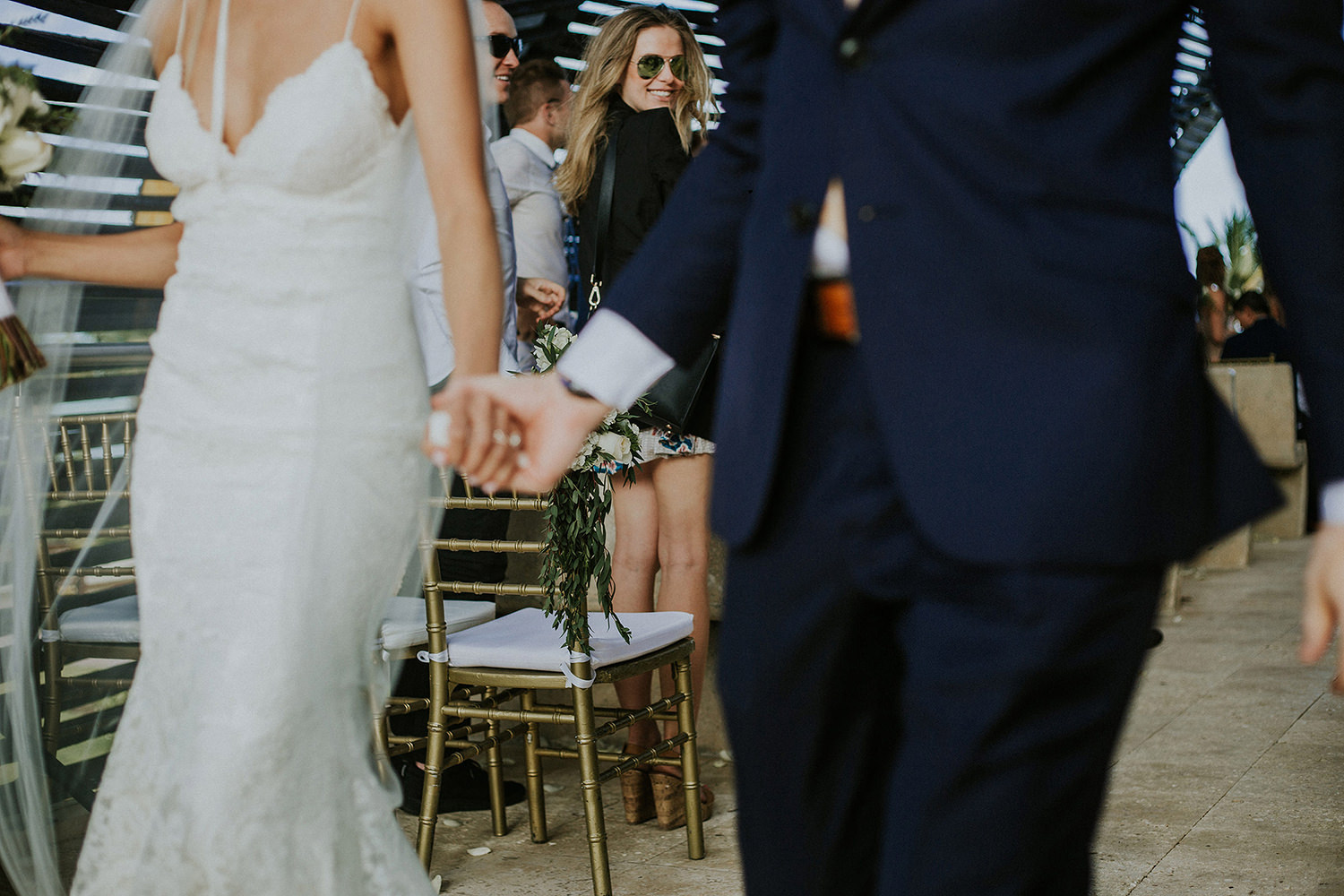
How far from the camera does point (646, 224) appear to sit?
10.7ft

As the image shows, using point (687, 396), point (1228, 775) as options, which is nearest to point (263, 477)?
point (687, 396)

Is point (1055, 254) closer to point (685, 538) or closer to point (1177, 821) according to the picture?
point (685, 538)

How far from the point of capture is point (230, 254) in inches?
69.9

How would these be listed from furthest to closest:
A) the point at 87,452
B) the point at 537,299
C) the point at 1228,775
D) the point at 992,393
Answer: the point at 537,299 → the point at 1228,775 → the point at 87,452 → the point at 992,393

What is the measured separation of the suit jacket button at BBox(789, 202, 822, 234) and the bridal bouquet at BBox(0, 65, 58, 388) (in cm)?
160

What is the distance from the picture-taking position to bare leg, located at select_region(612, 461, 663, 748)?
3.35 meters

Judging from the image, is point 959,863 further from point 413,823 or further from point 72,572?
point 413,823

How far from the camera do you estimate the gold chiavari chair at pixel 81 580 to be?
8.78 feet

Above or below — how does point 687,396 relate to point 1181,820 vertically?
above

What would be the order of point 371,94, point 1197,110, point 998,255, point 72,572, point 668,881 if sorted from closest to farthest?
point 998,255 < point 371,94 < point 72,572 < point 668,881 < point 1197,110

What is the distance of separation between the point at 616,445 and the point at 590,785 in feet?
2.46

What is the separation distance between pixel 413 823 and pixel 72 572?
1.17m

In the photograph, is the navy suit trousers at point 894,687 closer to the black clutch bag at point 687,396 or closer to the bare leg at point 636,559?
the black clutch bag at point 687,396

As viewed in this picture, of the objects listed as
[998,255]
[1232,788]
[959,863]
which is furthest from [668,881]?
[998,255]
